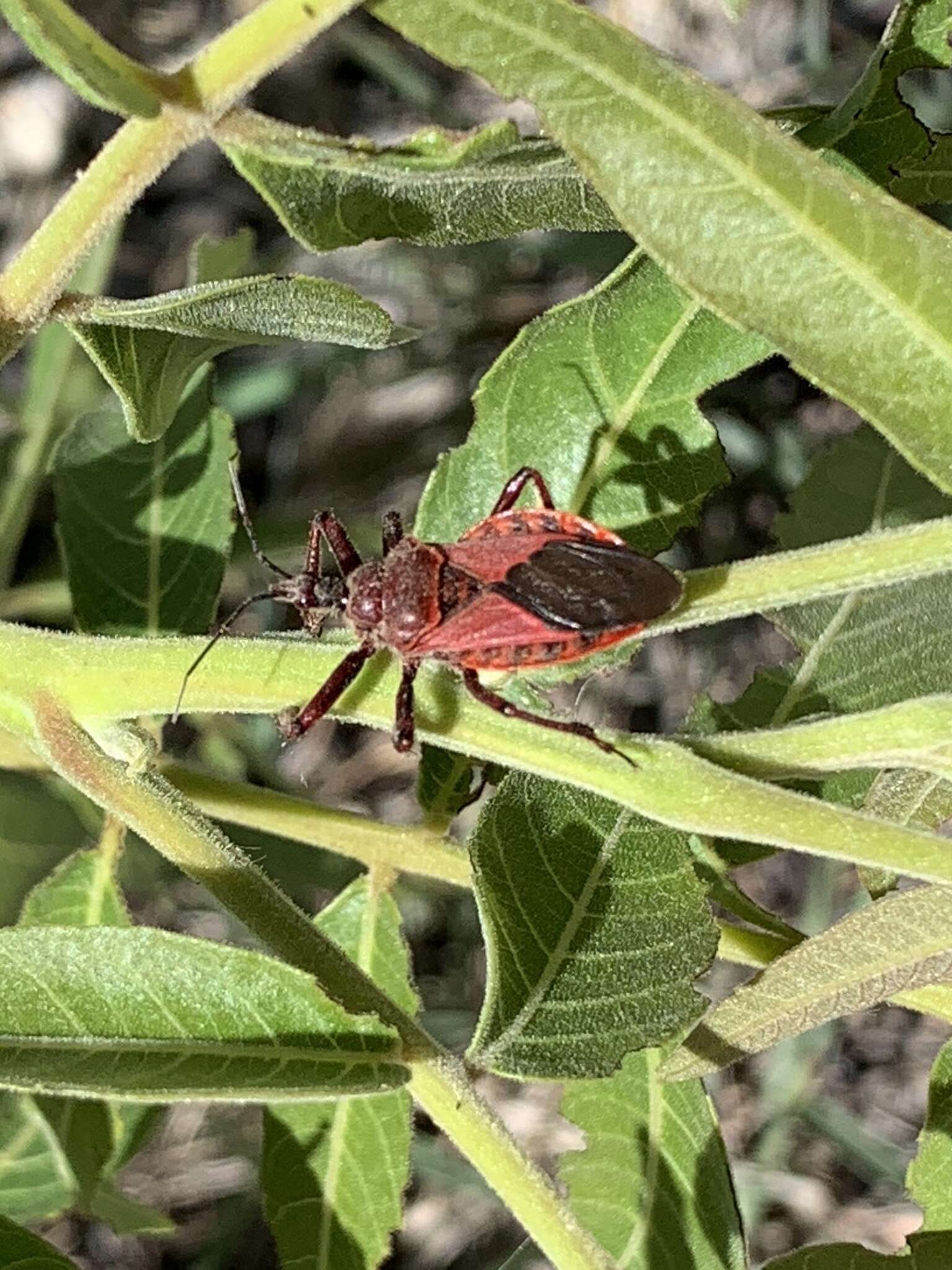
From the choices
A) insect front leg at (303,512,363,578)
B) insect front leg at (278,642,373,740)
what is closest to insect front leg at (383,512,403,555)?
insect front leg at (303,512,363,578)

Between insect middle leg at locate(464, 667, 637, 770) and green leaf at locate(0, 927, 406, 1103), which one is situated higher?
insect middle leg at locate(464, 667, 637, 770)

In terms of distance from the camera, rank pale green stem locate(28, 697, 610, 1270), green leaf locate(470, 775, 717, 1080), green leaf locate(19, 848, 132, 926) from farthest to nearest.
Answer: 1. green leaf locate(19, 848, 132, 926)
2. green leaf locate(470, 775, 717, 1080)
3. pale green stem locate(28, 697, 610, 1270)

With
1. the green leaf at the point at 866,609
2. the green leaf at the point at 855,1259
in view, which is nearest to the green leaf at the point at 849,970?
the green leaf at the point at 855,1259

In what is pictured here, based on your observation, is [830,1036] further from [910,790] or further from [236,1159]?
[910,790]

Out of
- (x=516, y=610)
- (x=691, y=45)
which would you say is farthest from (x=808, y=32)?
(x=516, y=610)

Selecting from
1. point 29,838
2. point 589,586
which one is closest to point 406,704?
point 589,586

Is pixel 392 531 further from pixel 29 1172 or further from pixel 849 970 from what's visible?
pixel 849 970

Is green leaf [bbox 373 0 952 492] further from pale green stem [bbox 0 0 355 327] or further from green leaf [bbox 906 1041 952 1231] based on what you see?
green leaf [bbox 906 1041 952 1231]
